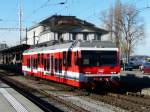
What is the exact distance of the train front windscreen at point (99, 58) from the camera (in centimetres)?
2616

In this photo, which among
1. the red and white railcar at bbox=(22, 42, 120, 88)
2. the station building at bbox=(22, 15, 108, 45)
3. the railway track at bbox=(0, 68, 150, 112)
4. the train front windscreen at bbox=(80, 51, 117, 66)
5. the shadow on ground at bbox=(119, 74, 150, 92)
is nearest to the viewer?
the railway track at bbox=(0, 68, 150, 112)

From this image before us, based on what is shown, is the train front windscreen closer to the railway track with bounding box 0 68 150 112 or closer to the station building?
the railway track with bounding box 0 68 150 112

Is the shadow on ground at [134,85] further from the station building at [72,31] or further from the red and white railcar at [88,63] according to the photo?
the station building at [72,31]

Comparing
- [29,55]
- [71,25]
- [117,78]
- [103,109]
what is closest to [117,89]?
[117,78]

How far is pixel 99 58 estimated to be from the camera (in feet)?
87.5

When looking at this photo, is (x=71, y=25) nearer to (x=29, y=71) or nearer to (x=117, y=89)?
(x=29, y=71)

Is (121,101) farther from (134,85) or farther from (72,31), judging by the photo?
(72,31)

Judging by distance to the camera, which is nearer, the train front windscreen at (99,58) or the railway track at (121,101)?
the railway track at (121,101)

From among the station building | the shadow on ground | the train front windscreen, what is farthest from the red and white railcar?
the station building

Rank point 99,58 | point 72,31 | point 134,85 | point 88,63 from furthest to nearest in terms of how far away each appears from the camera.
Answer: point 72,31
point 134,85
point 99,58
point 88,63

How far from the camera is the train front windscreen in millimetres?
26156

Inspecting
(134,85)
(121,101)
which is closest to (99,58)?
(134,85)

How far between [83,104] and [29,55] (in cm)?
2511

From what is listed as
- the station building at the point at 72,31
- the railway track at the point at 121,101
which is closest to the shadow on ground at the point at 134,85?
the railway track at the point at 121,101
